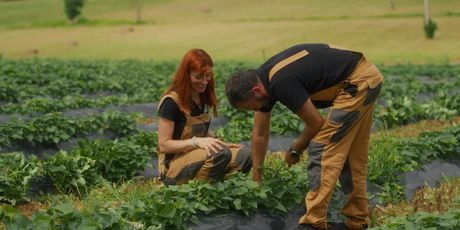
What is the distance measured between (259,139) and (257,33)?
1366 inches

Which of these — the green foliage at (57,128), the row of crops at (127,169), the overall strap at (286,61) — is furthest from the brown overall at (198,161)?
the green foliage at (57,128)

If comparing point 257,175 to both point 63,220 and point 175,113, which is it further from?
point 63,220

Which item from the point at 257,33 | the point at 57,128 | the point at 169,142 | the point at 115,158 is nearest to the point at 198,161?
the point at 169,142

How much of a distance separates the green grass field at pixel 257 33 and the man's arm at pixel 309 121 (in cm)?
2134

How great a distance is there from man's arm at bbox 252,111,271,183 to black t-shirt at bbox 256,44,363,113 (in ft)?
0.35

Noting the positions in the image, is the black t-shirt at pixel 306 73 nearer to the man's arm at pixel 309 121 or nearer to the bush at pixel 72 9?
the man's arm at pixel 309 121

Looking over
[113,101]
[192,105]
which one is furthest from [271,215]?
[113,101]

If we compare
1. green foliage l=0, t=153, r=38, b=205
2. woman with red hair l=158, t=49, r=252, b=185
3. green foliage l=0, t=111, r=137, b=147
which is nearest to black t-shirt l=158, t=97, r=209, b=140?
woman with red hair l=158, t=49, r=252, b=185

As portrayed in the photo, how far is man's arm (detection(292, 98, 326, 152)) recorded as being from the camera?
15.0 ft

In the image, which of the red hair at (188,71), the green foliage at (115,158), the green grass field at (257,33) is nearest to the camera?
the red hair at (188,71)

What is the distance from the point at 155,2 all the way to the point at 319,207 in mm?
65766

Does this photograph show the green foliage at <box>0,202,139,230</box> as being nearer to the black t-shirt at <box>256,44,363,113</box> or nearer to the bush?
the black t-shirt at <box>256,44,363,113</box>

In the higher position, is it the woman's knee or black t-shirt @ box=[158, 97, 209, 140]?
black t-shirt @ box=[158, 97, 209, 140]

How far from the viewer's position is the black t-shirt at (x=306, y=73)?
178 inches
